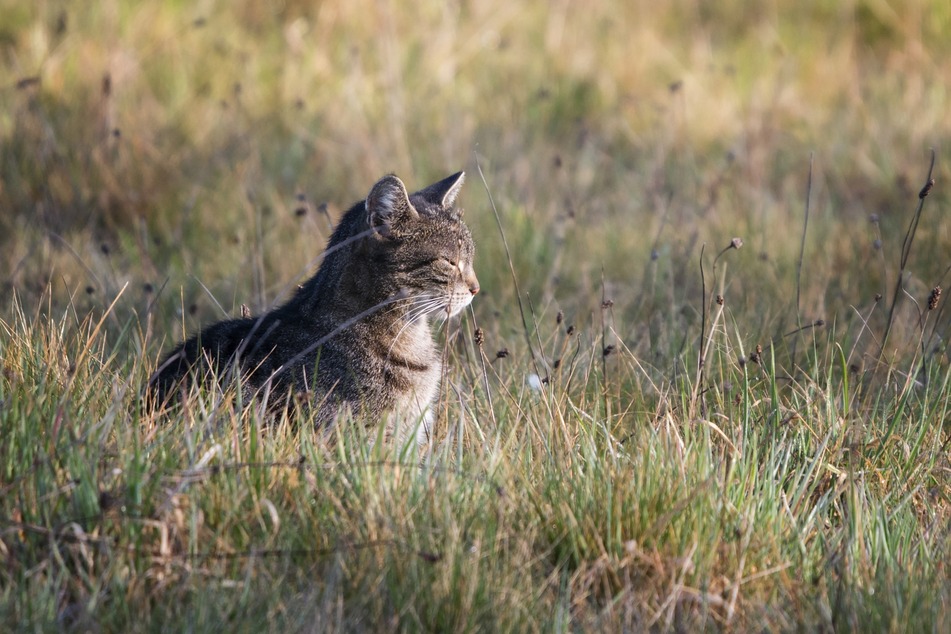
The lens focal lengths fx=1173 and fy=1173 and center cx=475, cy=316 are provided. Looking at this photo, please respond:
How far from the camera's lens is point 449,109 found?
26.8 feet

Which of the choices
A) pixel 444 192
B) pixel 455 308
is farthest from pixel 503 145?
pixel 455 308

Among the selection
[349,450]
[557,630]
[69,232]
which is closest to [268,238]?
[69,232]

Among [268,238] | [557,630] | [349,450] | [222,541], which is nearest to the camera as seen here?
[557,630]

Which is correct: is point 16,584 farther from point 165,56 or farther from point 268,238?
point 165,56

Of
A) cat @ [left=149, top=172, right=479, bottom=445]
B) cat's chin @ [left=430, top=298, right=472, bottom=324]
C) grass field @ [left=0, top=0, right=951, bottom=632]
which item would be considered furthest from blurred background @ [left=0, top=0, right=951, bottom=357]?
cat's chin @ [left=430, top=298, right=472, bottom=324]

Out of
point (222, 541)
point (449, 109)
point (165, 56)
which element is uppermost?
point (165, 56)

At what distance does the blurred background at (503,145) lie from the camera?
5609 mm

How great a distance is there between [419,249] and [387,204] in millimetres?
214

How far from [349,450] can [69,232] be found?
145 inches

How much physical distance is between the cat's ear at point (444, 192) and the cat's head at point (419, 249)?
0.22 ft

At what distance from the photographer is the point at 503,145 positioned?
7711 mm

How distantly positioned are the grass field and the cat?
214 mm

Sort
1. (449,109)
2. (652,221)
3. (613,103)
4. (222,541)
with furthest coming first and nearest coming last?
(613,103), (449,109), (652,221), (222,541)

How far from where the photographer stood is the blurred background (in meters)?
5.61
